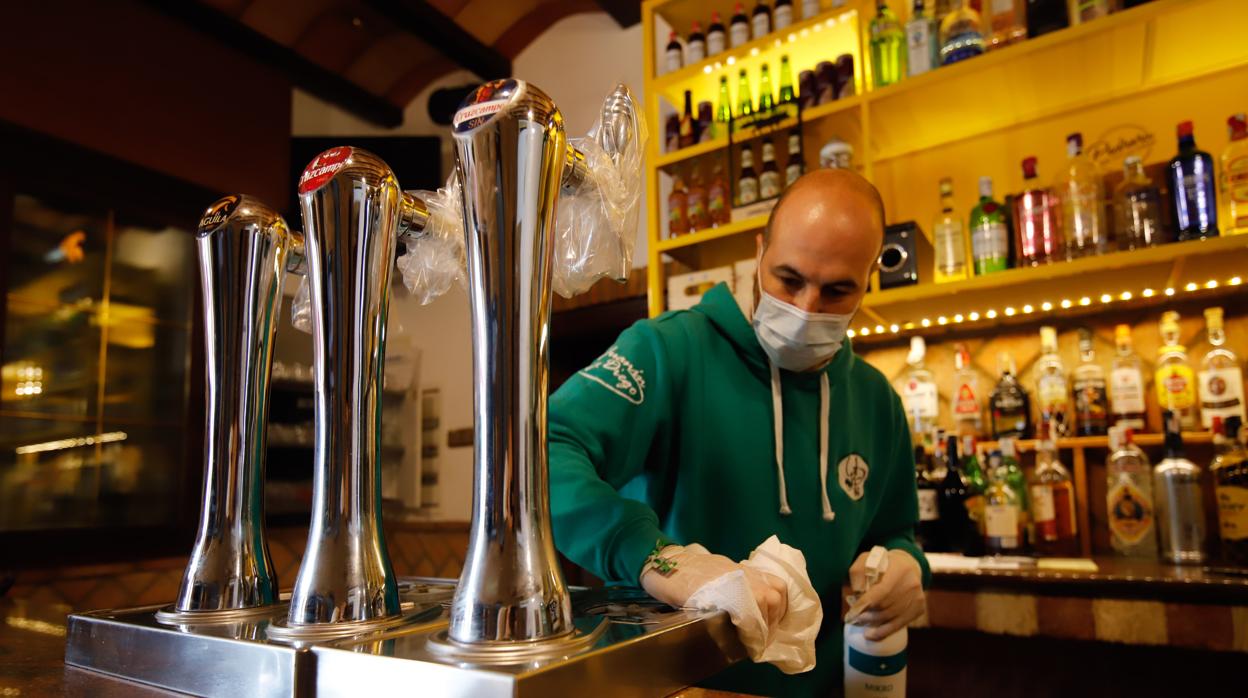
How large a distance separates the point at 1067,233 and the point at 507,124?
1.97 meters

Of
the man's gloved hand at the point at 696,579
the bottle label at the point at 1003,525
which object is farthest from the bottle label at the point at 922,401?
the man's gloved hand at the point at 696,579

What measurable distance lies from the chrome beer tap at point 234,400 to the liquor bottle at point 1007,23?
2066 mm

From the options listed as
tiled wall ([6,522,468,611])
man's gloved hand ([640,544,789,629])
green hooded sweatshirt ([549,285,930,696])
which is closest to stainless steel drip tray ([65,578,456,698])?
man's gloved hand ([640,544,789,629])

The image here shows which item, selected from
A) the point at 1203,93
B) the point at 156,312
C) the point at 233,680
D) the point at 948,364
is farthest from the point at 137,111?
the point at 1203,93

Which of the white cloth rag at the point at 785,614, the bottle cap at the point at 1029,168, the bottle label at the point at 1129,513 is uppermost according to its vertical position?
the bottle cap at the point at 1029,168

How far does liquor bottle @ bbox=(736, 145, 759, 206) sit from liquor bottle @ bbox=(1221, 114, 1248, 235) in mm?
1167

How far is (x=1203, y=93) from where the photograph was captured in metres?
2.00

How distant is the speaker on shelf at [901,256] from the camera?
203 cm

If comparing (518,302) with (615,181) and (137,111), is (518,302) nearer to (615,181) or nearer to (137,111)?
(615,181)

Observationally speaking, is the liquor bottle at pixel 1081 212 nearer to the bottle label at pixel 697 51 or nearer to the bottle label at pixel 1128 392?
the bottle label at pixel 1128 392

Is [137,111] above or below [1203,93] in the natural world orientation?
above

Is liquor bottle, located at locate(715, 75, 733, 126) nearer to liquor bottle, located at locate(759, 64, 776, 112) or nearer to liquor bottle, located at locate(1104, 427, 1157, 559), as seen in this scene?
liquor bottle, located at locate(759, 64, 776, 112)

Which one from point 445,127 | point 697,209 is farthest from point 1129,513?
point 445,127

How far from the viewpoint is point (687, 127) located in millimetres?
2646
